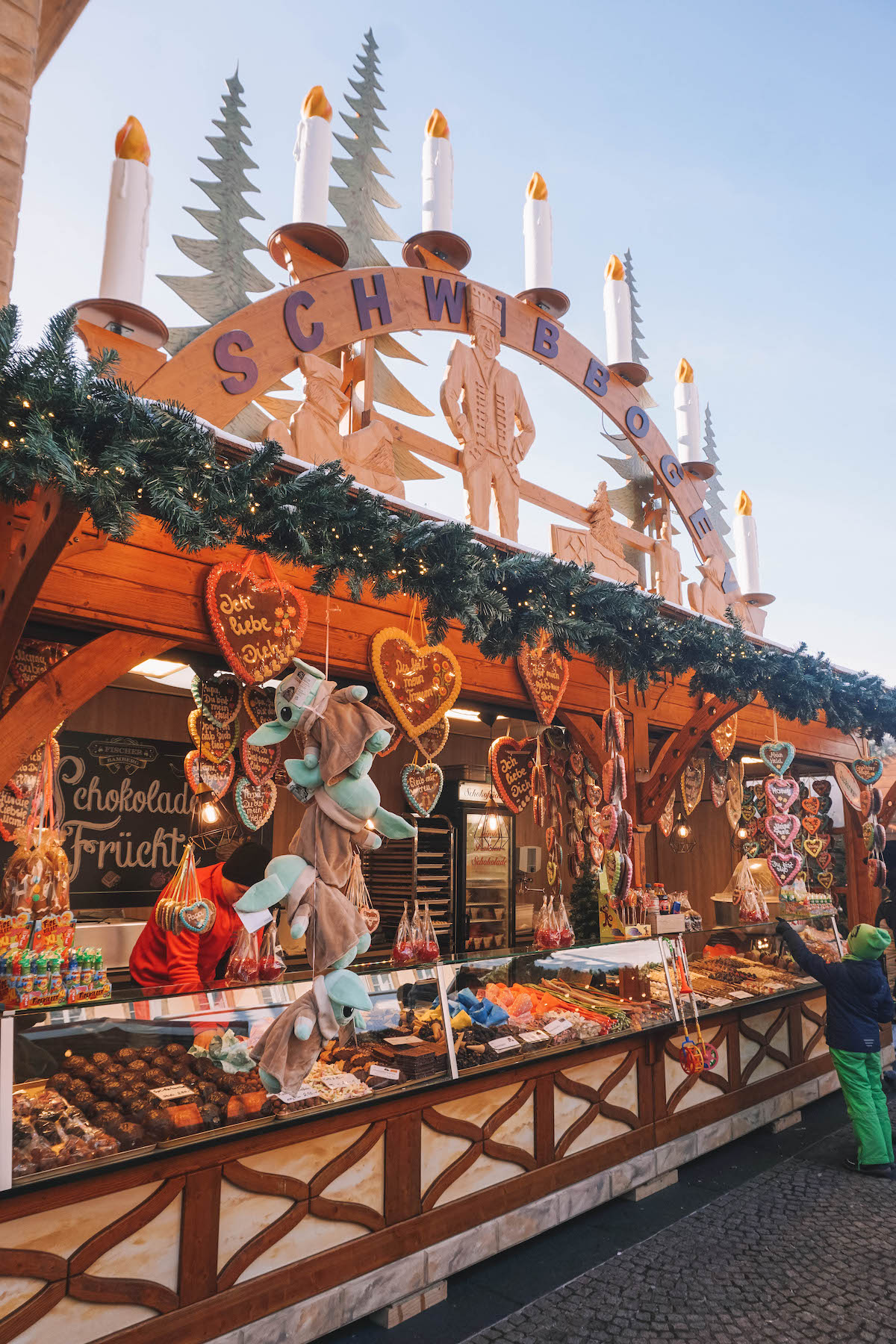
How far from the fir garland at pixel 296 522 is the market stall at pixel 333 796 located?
2cm

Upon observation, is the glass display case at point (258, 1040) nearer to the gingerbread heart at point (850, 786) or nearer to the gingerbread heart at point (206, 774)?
the gingerbread heart at point (206, 774)

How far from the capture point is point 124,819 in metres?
7.36

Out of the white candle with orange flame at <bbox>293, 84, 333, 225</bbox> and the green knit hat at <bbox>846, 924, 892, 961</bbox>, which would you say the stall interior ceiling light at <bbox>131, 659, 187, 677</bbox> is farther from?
the green knit hat at <bbox>846, 924, 892, 961</bbox>

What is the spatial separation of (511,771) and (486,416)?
253 centimetres

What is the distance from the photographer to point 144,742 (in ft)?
24.8

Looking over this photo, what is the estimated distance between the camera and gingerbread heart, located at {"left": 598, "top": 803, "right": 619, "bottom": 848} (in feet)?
17.4

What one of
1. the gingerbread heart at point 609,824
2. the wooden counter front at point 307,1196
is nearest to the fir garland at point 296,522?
the gingerbread heart at point 609,824

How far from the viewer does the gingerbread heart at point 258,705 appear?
4.28 m

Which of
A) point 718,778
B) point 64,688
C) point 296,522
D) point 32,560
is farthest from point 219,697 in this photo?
point 718,778

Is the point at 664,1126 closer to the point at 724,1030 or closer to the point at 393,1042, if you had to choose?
the point at 724,1030

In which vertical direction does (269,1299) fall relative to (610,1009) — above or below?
below

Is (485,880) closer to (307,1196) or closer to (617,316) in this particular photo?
(617,316)

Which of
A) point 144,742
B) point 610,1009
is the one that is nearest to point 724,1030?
point 610,1009

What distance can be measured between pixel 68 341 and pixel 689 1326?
4532mm
